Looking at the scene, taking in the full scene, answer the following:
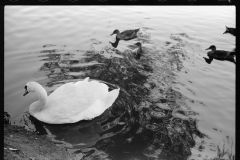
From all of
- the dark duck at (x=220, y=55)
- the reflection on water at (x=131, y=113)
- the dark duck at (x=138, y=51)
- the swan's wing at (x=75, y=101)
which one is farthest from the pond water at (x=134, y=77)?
the swan's wing at (x=75, y=101)

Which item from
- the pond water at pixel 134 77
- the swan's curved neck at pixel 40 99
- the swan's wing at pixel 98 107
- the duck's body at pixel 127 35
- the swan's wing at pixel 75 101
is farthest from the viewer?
the duck's body at pixel 127 35

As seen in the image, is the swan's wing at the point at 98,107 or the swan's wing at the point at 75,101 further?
the swan's wing at the point at 98,107

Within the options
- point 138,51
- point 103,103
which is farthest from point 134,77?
point 138,51

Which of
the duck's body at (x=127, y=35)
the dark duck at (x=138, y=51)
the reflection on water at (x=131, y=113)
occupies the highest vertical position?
the duck's body at (x=127, y=35)

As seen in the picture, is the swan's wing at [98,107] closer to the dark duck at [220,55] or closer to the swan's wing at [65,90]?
the swan's wing at [65,90]

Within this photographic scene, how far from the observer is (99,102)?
622 centimetres

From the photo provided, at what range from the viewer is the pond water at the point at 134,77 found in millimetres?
5414

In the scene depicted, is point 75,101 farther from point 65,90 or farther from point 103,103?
point 103,103

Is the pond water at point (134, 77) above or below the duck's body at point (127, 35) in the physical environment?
below

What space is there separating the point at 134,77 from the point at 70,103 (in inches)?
92.3

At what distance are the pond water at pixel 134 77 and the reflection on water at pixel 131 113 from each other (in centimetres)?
2

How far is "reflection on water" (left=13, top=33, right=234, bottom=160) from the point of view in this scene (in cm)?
523

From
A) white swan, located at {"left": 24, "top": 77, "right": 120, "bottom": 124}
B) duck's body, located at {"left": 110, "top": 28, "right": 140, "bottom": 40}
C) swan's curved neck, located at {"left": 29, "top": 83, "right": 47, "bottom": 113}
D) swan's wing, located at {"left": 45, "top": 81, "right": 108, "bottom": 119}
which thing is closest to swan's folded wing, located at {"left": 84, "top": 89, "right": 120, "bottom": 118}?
white swan, located at {"left": 24, "top": 77, "right": 120, "bottom": 124}

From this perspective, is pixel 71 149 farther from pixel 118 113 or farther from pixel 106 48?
pixel 106 48
